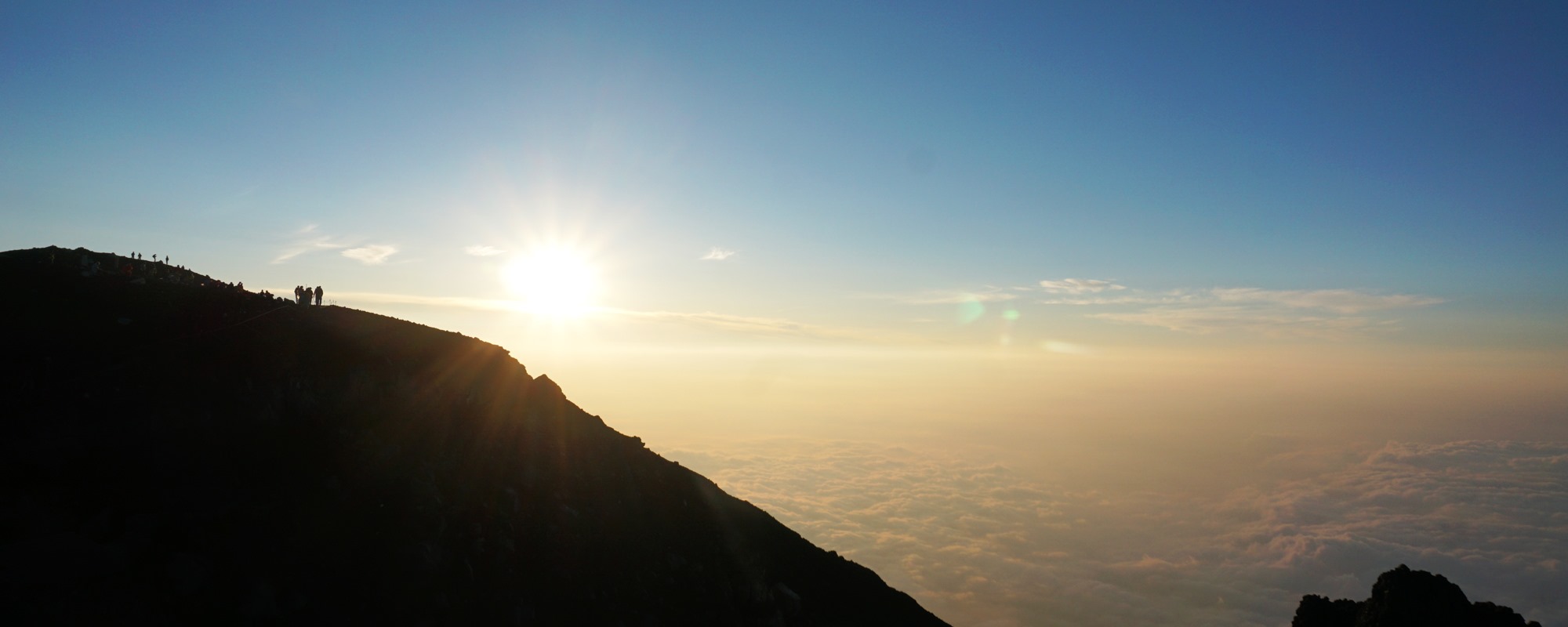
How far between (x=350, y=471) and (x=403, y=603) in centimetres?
810

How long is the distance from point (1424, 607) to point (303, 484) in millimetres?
82094

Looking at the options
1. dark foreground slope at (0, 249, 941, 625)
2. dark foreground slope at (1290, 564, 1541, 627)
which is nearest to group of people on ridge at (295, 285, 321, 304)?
dark foreground slope at (0, 249, 941, 625)

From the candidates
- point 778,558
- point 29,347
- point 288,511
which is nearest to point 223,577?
point 288,511

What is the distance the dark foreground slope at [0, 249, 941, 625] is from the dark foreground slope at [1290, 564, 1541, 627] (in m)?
47.3

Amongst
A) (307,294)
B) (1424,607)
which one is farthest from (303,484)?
(1424,607)

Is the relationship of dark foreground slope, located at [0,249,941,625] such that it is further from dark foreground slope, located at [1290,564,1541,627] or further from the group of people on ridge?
dark foreground slope, located at [1290,564,1541,627]

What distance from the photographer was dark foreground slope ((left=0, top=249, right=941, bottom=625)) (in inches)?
976

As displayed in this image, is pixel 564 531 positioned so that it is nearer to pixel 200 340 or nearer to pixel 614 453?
pixel 614 453

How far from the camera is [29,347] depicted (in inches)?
1242

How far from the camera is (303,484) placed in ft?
100

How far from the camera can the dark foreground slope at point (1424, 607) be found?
2037 inches

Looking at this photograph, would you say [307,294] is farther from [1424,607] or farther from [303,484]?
[1424,607]

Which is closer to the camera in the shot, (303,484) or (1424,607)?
(303,484)

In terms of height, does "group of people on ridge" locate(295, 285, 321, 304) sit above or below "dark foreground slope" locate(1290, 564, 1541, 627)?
above
